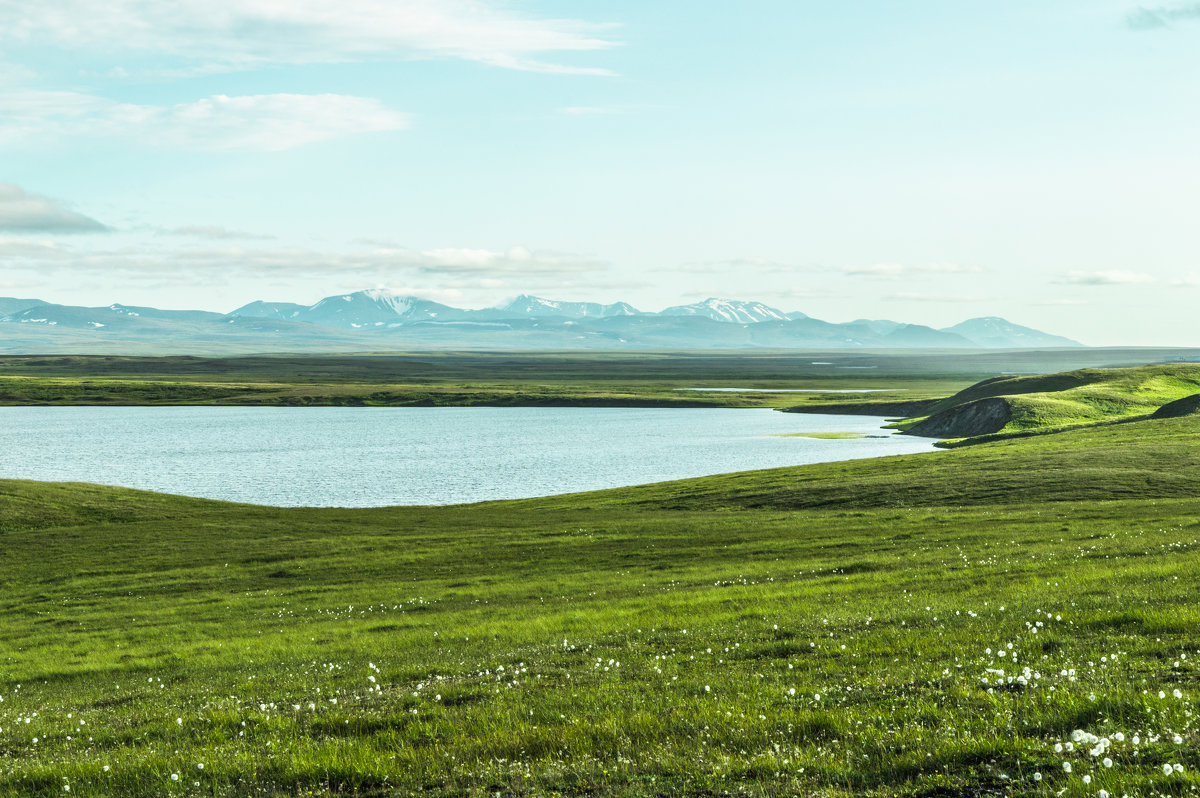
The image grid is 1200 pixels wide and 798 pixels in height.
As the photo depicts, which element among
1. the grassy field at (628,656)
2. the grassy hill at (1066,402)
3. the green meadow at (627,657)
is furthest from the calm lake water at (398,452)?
the grassy field at (628,656)

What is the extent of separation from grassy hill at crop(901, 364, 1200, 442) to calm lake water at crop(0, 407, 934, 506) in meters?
8.99

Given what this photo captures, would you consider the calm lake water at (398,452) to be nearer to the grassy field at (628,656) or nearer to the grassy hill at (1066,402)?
the grassy hill at (1066,402)

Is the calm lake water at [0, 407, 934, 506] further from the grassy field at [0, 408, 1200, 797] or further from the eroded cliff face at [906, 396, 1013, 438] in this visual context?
the grassy field at [0, 408, 1200, 797]

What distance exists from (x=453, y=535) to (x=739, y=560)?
20739 mm

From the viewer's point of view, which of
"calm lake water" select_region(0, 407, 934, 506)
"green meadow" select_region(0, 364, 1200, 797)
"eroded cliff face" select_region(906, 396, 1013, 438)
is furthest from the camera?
"eroded cliff face" select_region(906, 396, 1013, 438)

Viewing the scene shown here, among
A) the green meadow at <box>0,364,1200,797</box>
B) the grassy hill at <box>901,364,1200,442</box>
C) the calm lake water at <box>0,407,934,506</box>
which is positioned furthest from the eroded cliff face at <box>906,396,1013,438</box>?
the green meadow at <box>0,364,1200,797</box>

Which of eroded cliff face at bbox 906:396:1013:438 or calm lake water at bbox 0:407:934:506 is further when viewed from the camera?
eroded cliff face at bbox 906:396:1013:438

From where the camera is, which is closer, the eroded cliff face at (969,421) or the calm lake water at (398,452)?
the calm lake water at (398,452)

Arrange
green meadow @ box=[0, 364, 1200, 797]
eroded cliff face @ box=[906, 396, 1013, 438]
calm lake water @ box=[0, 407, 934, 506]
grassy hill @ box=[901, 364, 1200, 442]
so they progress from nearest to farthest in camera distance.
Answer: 1. green meadow @ box=[0, 364, 1200, 797]
2. calm lake water @ box=[0, 407, 934, 506]
3. grassy hill @ box=[901, 364, 1200, 442]
4. eroded cliff face @ box=[906, 396, 1013, 438]

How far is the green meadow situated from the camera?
10.2 meters

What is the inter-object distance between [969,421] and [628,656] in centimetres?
→ 12967

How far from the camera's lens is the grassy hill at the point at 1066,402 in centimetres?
11944

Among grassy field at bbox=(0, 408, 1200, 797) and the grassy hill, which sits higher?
the grassy hill

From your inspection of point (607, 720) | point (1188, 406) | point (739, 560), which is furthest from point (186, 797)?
point (1188, 406)
